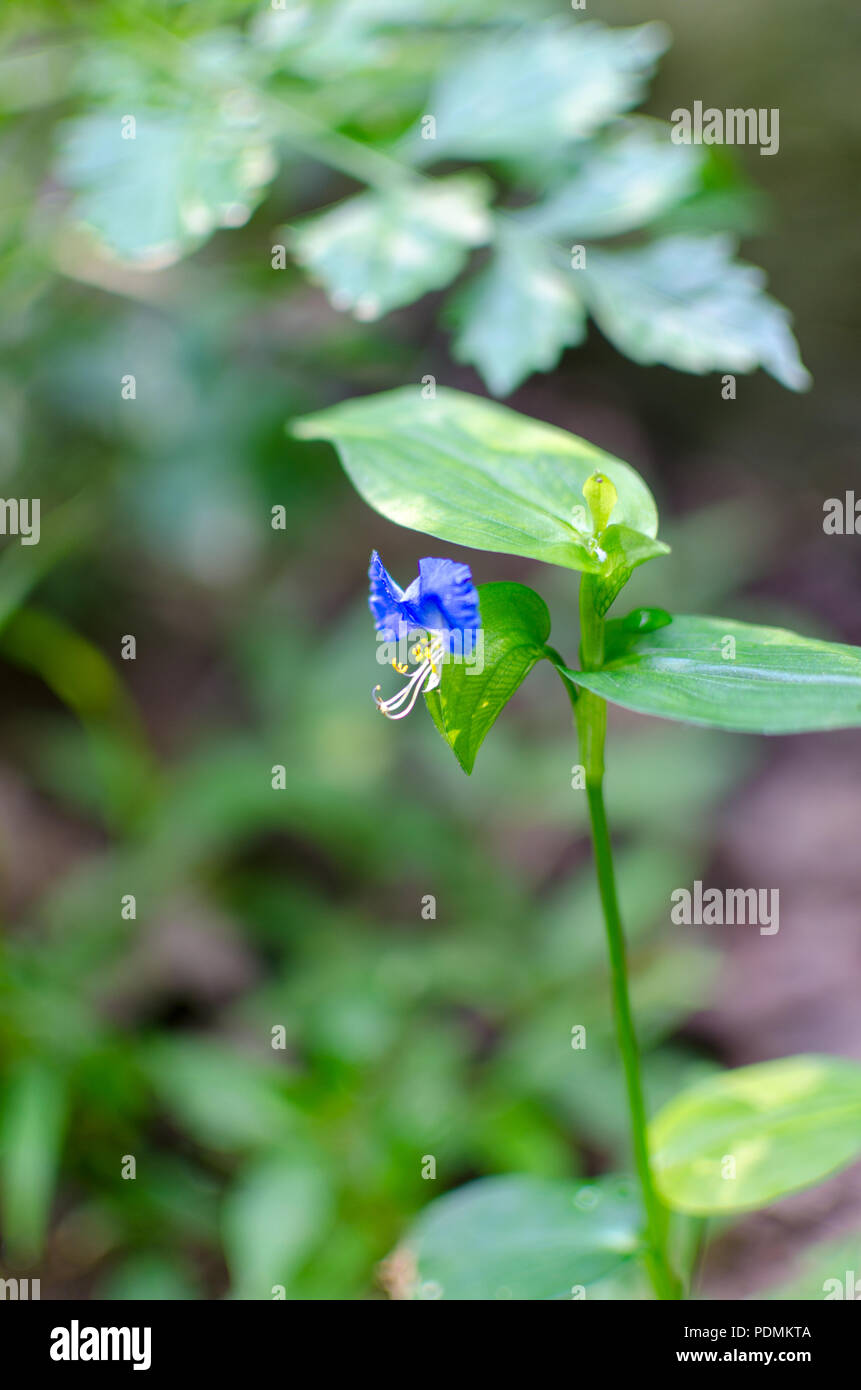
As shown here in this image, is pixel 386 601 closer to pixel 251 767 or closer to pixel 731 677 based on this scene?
pixel 731 677

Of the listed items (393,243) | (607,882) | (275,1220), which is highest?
(393,243)

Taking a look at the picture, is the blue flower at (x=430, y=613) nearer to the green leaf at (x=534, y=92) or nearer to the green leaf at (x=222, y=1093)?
the green leaf at (x=534, y=92)

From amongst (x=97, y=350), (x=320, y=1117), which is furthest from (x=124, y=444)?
(x=320, y=1117)

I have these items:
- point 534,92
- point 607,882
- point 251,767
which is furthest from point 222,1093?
point 534,92

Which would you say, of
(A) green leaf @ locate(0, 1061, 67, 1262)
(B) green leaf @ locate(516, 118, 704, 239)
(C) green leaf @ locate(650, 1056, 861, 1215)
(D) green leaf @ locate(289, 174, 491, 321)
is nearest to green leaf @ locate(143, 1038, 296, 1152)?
(A) green leaf @ locate(0, 1061, 67, 1262)

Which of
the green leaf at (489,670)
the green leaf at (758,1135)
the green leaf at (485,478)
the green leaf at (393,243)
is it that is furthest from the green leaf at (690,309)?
the green leaf at (758,1135)

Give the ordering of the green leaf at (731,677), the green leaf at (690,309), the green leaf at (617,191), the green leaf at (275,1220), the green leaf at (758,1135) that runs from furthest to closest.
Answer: the green leaf at (275,1220), the green leaf at (617,191), the green leaf at (690,309), the green leaf at (758,1135), the green leaf at (731,677)

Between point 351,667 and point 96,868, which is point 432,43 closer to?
point 351,667
